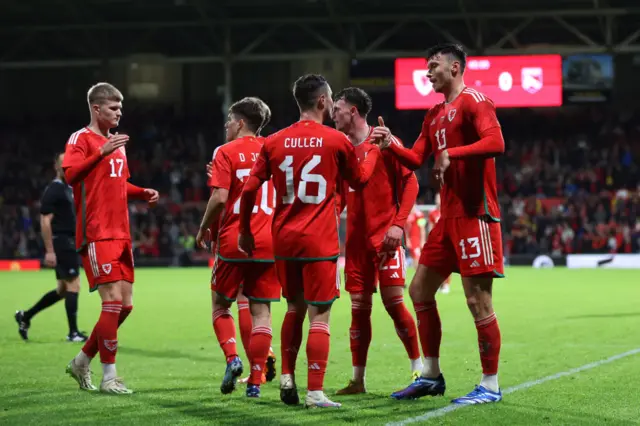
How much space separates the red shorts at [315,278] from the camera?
683cm

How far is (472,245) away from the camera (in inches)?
275

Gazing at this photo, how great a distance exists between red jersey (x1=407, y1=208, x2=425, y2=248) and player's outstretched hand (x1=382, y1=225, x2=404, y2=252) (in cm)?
1670

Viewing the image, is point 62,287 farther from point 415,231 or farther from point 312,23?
point 312,23

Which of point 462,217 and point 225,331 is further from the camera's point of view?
point 225,331

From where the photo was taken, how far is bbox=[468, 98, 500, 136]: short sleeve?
271 inches

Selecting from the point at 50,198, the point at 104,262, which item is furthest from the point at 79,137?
the point at 50,198

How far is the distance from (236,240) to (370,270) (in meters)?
1.04

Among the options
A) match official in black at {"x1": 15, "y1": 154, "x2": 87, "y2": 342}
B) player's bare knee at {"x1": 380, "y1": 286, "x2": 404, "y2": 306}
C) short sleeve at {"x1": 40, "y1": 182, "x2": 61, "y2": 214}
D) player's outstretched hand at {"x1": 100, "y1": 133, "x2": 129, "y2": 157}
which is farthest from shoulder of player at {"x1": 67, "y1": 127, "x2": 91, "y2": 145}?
short sleeve at {"x1": 40, "y1": 182, "x2": 61, "y2": 214}

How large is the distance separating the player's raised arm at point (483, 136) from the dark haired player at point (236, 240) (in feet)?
5.72

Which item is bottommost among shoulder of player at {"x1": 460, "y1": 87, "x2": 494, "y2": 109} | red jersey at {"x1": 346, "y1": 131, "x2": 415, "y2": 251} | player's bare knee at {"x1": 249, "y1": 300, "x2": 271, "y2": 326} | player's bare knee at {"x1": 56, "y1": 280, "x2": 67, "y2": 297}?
player's bare knee at {"x1": 56, "y1": 280, "x2": 67, "y2": 297}

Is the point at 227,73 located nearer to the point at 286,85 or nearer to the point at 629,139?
the point at 286,85

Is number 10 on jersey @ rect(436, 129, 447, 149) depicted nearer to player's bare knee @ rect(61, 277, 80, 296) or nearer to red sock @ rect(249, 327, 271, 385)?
red sock @ rect(249, 327, 271, 385)

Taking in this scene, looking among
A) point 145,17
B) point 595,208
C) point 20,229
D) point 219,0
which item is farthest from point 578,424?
point 20,229

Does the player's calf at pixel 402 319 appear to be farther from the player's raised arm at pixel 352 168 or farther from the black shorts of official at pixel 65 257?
the black shorts of official at pixel 65 257
